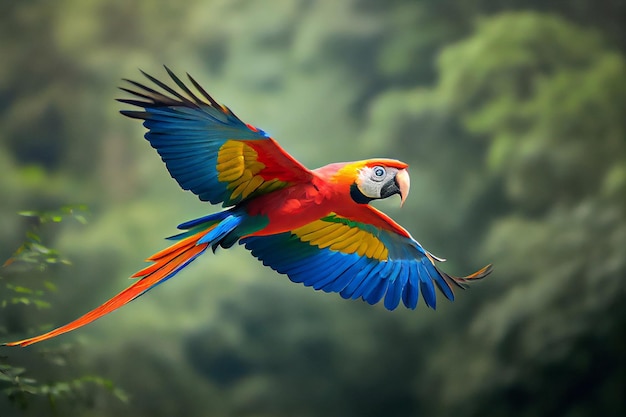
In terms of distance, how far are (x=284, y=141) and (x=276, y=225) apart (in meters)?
1.24

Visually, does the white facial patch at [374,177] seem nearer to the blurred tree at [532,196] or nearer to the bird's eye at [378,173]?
the bird's eye at [378,173]

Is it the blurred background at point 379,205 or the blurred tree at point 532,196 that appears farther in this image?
the blurred tree at point 532,196

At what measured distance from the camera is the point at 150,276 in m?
1.33

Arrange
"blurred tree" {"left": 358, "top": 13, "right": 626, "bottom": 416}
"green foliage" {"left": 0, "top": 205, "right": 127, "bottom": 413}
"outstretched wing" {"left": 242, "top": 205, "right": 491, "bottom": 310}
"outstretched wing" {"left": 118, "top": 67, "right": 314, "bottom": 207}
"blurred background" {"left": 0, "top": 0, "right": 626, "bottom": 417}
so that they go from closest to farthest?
"outstretched wing" {"left": 118, "top": 67, "right": 314, "bottom": 207} < "outstretched wing" {"left": 242, "top": 205, "right": 491, "bottom": 310} < "green foliage" {"left": 0, "top": 205, "right": 127, "bottom": 413} < "blurred background" {"left": 0, "top": 0, "right": 626, "bottom": 417} < "blurred tree" {"left": 358, "top": 13, "right": 626, "bottom": 416}

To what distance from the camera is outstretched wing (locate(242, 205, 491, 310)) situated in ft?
4.86

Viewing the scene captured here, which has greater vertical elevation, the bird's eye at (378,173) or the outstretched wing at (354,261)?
the bird's eye at (378,173)

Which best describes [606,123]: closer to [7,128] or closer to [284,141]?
[284,141]

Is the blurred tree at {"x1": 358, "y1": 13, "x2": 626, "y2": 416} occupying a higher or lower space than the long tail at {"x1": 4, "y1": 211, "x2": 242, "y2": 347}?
higher

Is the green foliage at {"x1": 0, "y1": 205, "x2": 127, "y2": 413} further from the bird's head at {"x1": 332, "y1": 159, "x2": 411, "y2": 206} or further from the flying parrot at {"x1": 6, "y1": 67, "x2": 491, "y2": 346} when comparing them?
A: the bird's head at {"x1": 332, "y1": 159, "x2": 411, "y2": 206}

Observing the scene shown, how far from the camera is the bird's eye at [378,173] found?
132 cm

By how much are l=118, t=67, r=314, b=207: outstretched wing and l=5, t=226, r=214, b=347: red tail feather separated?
0.10 m

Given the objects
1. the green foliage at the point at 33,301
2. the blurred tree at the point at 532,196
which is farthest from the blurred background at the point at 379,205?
the green foliage at the point at 33,301

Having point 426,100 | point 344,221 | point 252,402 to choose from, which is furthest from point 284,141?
point 344,221

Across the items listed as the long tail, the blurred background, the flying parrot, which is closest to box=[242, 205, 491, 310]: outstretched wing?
the flying parrot
